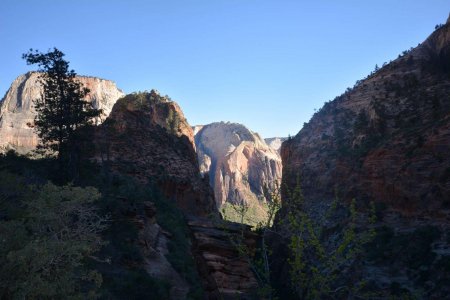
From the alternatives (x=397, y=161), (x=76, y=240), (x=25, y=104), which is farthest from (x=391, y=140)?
(x=25, y=104)

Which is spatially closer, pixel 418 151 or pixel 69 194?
pixel 69 194

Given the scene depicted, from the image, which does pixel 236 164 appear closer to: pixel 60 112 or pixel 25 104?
pixel 25 104

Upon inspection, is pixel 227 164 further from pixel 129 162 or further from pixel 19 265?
pixel 19 265

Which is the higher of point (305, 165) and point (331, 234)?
point (305, 165)

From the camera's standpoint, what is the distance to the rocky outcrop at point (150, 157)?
146ft

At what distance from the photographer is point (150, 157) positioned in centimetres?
4881

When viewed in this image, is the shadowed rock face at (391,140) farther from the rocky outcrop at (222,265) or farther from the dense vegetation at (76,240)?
the dense vegetation at (76,240)

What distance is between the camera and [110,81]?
651 ft

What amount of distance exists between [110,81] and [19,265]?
7938 inches

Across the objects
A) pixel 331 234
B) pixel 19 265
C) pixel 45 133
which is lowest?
pixel 331 234

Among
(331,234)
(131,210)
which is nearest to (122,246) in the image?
(131,210)

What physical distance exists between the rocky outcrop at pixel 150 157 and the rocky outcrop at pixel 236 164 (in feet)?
324

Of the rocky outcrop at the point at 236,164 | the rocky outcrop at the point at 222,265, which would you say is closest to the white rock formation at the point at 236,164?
the rocky outcrop at the point at 236,164

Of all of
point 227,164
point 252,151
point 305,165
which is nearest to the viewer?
point 305,165
